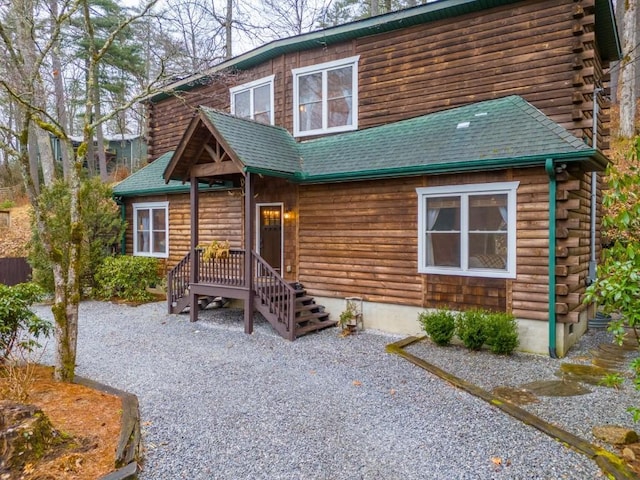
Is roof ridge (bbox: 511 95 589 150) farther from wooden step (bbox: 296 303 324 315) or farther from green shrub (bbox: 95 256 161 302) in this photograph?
green shrub (bbox: 95 256 161 302)

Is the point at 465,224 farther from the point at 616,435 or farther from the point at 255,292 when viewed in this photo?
the point at 255,292

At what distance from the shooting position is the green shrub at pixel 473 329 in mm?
6559

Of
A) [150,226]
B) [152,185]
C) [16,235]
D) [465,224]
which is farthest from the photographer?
[16,235]

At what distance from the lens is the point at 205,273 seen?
912 centimetres

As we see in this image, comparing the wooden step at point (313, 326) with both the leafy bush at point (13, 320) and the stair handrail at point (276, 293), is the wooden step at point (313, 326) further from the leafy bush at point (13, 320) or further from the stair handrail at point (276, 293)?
the leafy bush at point (13, 320)

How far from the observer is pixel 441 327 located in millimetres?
6902

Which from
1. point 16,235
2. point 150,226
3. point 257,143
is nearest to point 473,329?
point 257,143

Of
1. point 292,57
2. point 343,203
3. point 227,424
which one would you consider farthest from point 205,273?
point 292,57

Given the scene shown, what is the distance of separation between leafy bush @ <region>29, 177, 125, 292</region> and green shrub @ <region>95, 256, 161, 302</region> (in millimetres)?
428

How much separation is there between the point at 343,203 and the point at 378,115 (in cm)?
230

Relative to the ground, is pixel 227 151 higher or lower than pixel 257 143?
lower

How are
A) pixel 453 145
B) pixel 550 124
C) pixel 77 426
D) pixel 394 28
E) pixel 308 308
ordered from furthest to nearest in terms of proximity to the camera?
1. pixel 394 28
2. pixel 308 308
3. pixel 453 145
4. pixel 550 124
5. pixel 77 426

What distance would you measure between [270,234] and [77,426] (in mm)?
6746

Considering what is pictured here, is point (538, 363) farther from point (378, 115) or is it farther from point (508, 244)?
point (378, 115)
